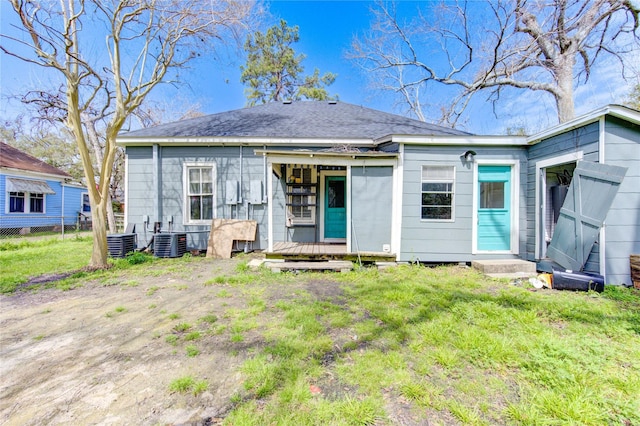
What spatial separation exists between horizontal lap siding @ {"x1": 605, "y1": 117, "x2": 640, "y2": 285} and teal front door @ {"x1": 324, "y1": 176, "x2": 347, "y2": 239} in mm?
5214

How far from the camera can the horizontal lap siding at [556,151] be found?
4.48 meters

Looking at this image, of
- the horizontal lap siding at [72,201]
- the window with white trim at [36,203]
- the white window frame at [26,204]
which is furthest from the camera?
the horizontal lap siding at [72,201]

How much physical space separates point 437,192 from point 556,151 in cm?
237

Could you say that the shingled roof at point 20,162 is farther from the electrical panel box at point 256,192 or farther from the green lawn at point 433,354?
the electrical panel box at point 256,192

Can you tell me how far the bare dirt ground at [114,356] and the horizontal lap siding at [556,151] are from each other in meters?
5.76

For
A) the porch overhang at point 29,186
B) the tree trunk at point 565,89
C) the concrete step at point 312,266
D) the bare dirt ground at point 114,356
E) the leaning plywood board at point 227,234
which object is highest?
the tree trunk at point 565,89

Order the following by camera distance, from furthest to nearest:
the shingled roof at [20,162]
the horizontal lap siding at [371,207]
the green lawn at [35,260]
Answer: the shingled roof at [20,162] → the horizontal lap siding at [371,207] → the green lawn at [35,260]

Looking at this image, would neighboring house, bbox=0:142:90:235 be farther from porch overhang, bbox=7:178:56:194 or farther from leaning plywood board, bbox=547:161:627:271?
leaning plywood board, bbox=547:161:627:271

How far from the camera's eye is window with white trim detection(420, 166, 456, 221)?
5.89m

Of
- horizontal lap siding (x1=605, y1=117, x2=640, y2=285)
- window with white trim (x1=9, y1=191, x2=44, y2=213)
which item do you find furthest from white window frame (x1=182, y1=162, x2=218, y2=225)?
window with white trim (x1=9, y1=191, x2=44, y2=213)

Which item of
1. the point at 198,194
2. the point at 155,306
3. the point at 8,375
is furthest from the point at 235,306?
the point at 198,194

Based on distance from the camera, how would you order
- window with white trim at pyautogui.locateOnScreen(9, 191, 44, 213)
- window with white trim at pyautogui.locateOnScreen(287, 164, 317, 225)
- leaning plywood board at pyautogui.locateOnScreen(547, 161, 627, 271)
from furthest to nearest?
1. window with white trim at pyautogui.locateOnScreen(9, 191, 44, 213)
2. window with white trim at pyautogui.locateOnScreen(287, 164, 317, 225)
3. leaning plywood board at pyautogui.locateOnScreen(547, 161, 627, 271)

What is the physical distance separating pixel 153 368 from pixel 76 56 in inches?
245

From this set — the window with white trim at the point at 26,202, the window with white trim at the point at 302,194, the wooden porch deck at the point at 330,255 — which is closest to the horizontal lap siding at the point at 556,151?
the wooden porch deck at the point at 330,255
